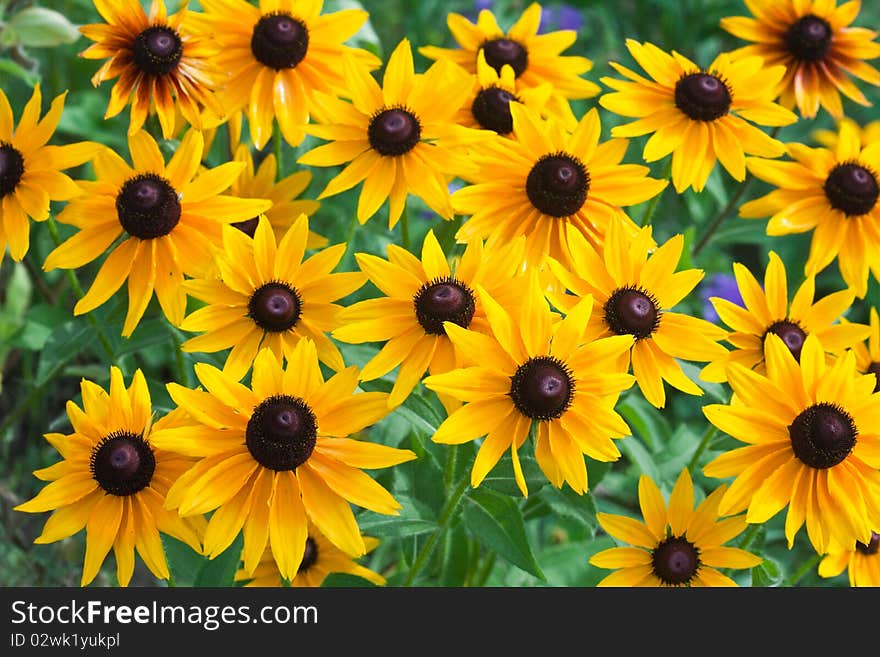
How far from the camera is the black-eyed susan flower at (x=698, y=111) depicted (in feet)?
4.90

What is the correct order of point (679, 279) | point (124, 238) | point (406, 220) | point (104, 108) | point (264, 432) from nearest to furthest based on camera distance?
1. point (264, 432)
2. point (679, 279)
3. point (124, 238)
4. point (406, 220)
5. point (104, 108)

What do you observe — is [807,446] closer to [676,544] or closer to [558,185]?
[676,544]

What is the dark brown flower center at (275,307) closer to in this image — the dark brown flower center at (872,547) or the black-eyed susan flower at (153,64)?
the black-eyed susan flower at (153,64)

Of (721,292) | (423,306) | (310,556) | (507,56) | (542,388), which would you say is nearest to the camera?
(542,388)

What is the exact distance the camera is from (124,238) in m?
1.42

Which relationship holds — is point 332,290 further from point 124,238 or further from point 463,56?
point 463,56

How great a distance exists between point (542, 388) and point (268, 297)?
1.21 feet

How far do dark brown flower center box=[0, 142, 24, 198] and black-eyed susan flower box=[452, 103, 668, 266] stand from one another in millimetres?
559

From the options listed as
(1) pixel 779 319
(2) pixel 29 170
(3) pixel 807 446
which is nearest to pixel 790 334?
(1) pixel 779 319

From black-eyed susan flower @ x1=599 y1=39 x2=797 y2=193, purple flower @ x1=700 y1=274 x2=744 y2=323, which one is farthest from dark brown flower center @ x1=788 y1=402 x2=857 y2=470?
purple flower @ x1=700 y1=274 x2=744 y2=323

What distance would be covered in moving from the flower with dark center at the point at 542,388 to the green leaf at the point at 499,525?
0.25 meters

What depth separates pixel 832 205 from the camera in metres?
1.59
